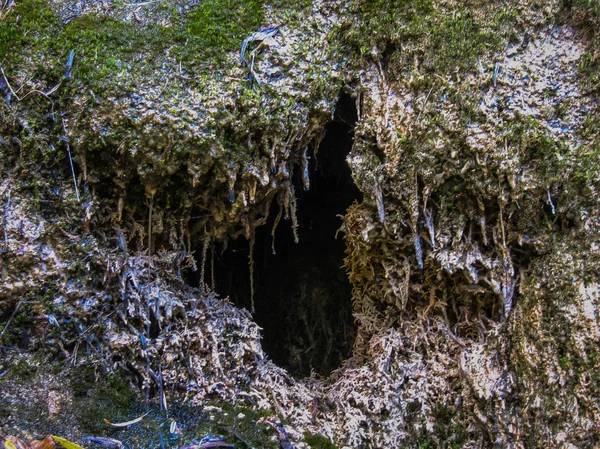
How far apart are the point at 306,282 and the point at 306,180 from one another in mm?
1036

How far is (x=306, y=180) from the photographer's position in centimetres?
194

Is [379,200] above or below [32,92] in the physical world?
below

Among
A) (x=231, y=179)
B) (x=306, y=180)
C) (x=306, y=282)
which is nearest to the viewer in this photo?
(x=231, y=179)

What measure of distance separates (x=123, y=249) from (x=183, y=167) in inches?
15.8

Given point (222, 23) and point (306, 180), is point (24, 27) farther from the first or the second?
point (306, 180)

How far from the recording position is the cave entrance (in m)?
2.69

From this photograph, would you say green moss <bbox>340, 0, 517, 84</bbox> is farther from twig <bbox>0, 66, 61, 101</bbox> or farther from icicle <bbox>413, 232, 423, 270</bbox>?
twig <bbox>0, 66, 61, 101</bbox>

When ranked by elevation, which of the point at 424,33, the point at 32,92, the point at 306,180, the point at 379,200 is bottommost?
the point at 379,200

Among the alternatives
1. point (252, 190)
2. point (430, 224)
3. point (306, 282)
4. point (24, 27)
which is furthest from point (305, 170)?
point (24, 27)

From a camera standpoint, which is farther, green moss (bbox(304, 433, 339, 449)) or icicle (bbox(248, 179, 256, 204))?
icicle (bbox(248, 179, 256, 204))

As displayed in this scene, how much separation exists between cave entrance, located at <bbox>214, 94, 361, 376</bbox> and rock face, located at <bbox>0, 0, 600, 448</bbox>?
780mm

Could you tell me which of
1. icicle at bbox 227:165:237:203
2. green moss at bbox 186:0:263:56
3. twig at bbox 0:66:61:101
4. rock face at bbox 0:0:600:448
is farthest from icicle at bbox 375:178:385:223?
twig at bbox 0:66:61:101

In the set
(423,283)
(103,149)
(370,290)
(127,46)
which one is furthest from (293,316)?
(127,46)

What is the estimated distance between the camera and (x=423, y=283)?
76.2 inches
